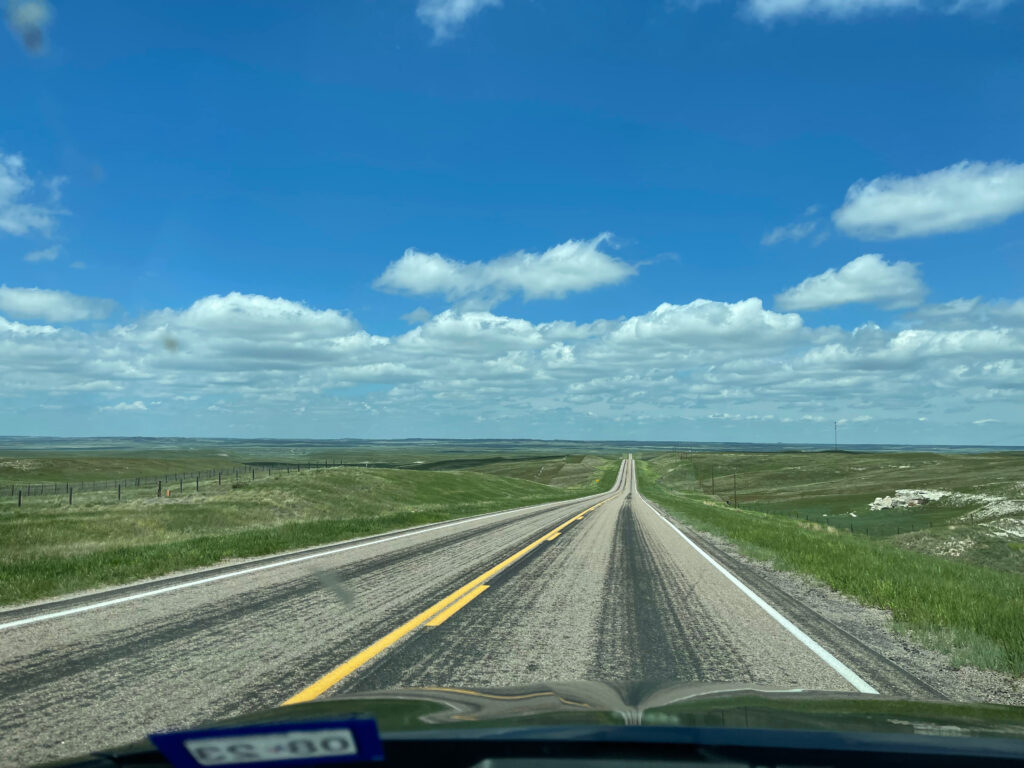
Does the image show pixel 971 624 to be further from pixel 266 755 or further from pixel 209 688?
pixel 266 755

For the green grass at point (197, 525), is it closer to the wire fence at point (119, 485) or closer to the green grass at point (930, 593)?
the wire fence at point (119, 485)

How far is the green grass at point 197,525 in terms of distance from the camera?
38.5ft

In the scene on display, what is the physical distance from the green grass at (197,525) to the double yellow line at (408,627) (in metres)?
5.29

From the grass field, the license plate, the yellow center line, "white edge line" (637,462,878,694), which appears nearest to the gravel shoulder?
"white edge line" (637,462,878,694)

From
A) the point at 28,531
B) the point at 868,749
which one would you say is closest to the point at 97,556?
the point at 28,531

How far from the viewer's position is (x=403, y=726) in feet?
9.65

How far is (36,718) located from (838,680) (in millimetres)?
5899

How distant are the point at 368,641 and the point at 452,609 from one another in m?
1.88

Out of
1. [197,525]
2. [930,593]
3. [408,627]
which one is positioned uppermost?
[408,627]

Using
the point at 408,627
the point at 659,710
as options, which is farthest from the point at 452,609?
the point at 659,710

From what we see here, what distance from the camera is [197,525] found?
26.0 m

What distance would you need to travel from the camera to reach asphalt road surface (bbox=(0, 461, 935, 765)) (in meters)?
5.07

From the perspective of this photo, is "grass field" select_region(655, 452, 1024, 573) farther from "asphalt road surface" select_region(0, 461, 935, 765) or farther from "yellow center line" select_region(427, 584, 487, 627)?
"yellow center line" select_region(427, 584, 487, 627)

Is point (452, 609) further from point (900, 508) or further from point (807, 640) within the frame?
point (900, 508)
